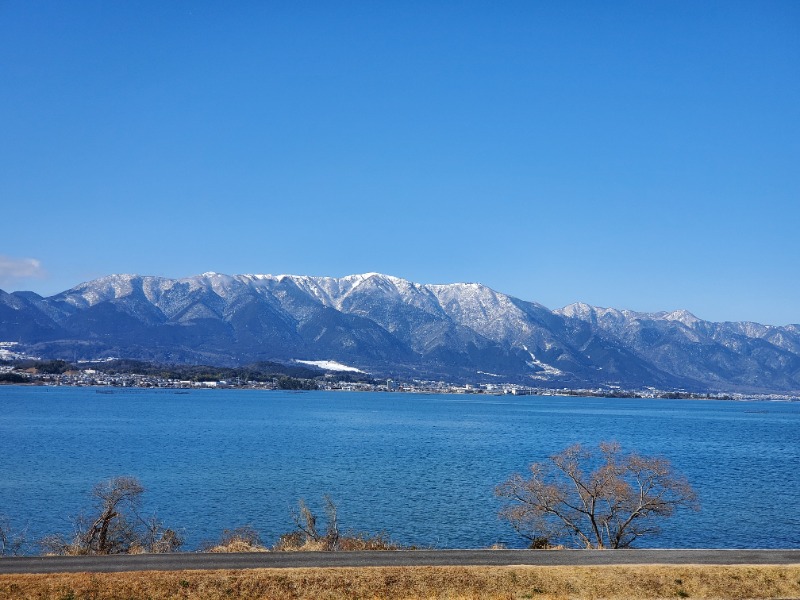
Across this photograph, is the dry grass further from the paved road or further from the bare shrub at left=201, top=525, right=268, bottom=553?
the bare shrub at left=201, top=525, right=268, bottom=553

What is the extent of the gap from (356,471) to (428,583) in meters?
50.6

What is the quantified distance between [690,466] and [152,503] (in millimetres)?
60835

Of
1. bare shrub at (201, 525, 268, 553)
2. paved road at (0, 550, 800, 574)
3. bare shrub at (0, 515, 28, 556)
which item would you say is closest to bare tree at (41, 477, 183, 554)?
bare shrub at (0, 515, 28, 556)

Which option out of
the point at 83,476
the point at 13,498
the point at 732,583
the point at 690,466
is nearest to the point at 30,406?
the point at 83,476

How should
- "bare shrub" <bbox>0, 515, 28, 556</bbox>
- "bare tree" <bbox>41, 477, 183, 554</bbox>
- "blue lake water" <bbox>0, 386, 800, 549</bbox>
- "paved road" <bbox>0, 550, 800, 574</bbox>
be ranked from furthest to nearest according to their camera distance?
"blue lake water" <bbox>0, 386, 800, 549</bbox> → "bare shrub" <bbox>0, 515, 28, 556</bbox> → "bare tree" <bbox>41, 477, 183, 554</bbox> → "paved road" <bbox>0, 550, 800, 574</bbox>

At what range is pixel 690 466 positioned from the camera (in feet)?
294

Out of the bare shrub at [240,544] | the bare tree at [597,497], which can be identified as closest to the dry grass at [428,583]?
the bare shrub at [240,544]

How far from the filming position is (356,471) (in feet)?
257

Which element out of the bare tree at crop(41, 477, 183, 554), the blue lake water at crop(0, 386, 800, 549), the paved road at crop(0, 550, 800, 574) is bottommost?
the blue lake water at crop(0, 386, 800, 549)

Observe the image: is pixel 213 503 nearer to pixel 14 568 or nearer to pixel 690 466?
pixel 14 568

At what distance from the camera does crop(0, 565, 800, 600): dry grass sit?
26641mm

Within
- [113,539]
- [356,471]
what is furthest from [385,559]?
[356,471]

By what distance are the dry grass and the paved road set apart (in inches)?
62.6

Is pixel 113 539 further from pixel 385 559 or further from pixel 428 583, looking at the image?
pixel 428 583
